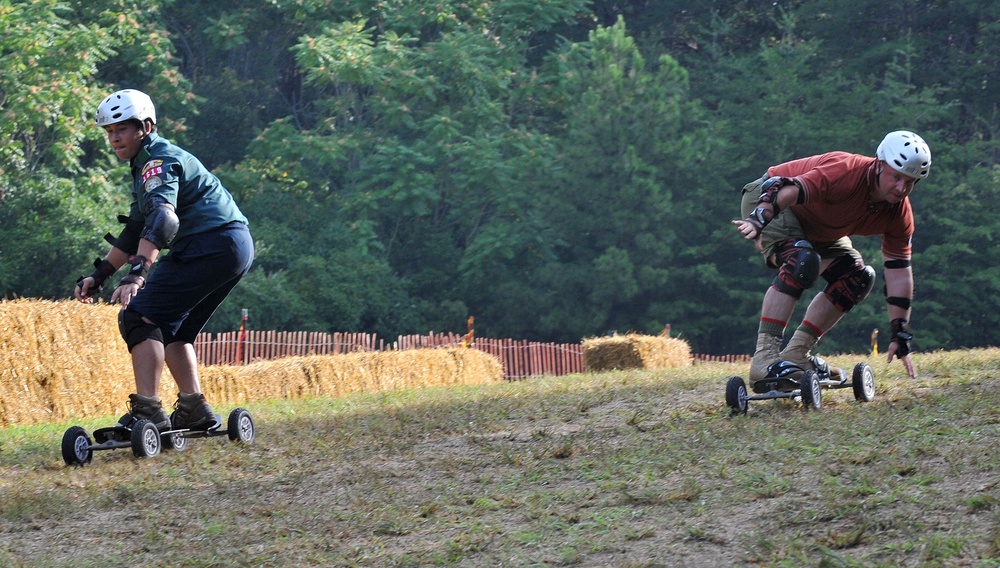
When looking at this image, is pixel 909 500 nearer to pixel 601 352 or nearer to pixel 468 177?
pixel 601 352

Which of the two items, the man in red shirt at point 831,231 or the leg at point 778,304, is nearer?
the man in red shirt at point 831,231

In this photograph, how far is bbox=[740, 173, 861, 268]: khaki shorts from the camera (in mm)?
8406

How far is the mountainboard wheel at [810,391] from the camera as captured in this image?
793 cm

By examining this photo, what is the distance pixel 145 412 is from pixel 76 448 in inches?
18.1

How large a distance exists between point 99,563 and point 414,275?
129 feet

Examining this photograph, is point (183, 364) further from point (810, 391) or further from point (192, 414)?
point (810, 391)

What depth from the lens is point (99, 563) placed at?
547 centimetres

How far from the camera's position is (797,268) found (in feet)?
26.5

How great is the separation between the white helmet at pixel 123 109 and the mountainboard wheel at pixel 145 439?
1710 millimetres

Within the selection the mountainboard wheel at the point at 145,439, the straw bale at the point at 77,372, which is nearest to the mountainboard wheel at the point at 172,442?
the mountainboard wheel at the point at 145,439

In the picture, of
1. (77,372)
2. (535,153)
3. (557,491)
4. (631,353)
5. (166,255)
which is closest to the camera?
(557,491)

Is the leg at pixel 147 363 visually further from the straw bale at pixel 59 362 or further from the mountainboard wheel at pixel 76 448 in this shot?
the straw bale at pixel 59 362

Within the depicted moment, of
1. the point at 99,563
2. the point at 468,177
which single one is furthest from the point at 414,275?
the point at 99,563

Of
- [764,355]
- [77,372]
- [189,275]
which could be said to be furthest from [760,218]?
[77,372]
